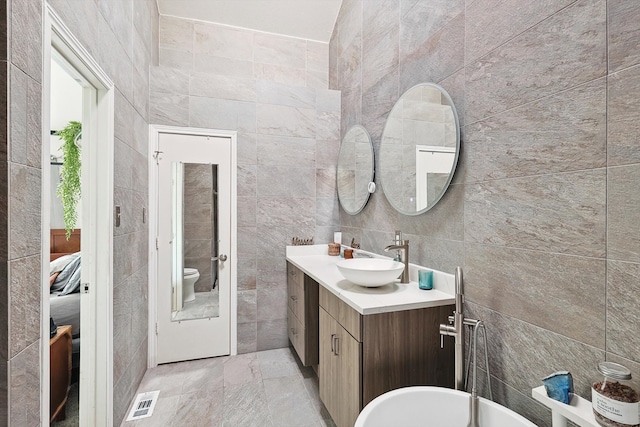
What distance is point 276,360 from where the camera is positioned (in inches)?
106

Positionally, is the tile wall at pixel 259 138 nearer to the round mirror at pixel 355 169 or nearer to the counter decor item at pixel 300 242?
the counter decor item at pixel 300 242

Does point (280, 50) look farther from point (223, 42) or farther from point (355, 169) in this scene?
point (355, 169)

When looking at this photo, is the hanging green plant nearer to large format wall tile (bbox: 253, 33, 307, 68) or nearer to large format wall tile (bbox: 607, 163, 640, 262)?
large format wall tile (bbox: 253, 33, 307, 68)

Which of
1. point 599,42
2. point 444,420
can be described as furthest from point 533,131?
point 444,420

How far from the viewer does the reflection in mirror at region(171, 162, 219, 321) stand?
265 cm

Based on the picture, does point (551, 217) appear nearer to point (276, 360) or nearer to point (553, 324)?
point (553, 324)

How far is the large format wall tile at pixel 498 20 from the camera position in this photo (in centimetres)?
119

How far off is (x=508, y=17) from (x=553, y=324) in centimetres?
124

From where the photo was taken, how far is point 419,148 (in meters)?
1.88

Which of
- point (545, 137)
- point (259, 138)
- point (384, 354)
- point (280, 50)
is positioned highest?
point (280, 50)

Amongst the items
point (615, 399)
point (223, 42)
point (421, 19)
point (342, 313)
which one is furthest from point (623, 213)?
point (223, 42)

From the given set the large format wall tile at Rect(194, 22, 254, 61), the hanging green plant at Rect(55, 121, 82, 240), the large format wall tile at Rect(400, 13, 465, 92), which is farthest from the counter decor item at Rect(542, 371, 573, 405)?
the large format wall tile at Rect(194, 22, 254, 61)

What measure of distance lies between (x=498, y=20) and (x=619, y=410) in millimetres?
1473

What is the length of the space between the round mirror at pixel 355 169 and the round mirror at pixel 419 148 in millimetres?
256
